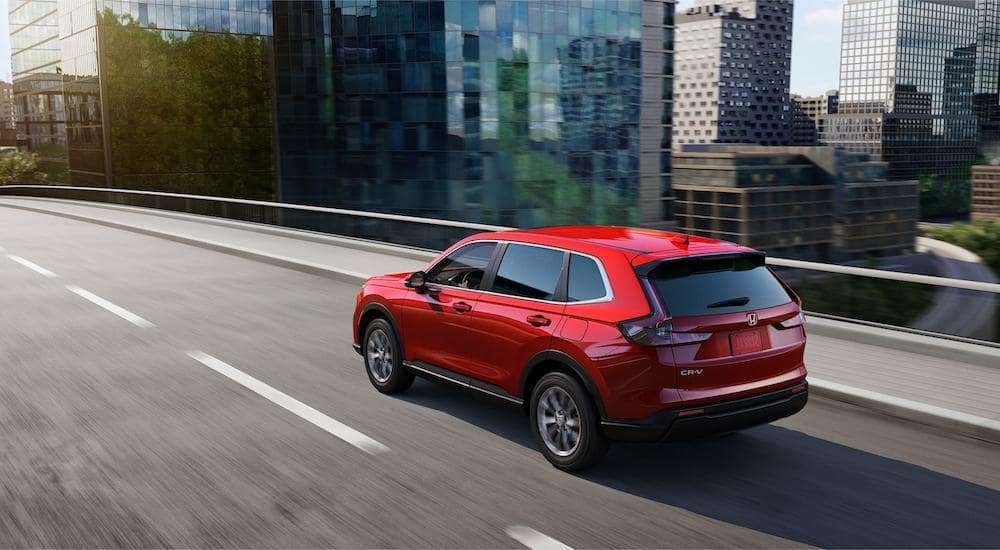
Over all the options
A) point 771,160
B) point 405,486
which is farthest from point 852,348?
point 771,160

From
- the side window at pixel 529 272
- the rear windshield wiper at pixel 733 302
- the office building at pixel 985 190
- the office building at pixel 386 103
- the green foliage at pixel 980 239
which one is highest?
the office building at pixel 386 103

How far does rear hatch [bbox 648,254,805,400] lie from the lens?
569 centimetres

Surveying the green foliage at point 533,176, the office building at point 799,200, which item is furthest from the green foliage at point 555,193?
the office building at point 799,200

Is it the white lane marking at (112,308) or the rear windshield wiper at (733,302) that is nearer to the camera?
the rear windshield wiper at (733,302)

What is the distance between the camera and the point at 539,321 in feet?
20.8

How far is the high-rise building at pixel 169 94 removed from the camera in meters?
65.8

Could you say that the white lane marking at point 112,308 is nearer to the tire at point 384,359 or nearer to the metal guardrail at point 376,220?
the tire at point 384,359

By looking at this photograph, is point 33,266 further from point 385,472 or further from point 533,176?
point 533,176

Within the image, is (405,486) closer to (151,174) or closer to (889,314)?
(889,314)

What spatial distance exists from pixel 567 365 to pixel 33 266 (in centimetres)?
1582

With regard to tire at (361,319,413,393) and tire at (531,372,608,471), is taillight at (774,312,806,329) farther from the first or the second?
tire at (361,319,413,393)

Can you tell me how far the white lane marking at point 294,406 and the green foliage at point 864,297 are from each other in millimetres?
5484

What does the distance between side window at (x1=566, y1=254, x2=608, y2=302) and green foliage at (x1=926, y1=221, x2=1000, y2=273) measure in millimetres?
111171

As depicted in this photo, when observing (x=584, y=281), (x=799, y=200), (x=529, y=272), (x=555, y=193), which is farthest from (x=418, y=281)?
(x=799, y=200)
